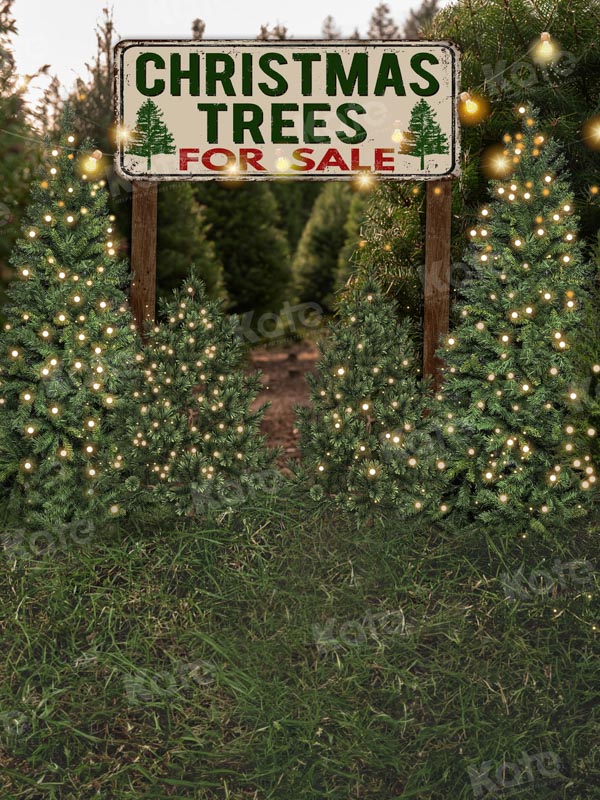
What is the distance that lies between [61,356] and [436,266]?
2.69 m

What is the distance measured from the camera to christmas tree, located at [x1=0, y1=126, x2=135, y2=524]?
19.3 ft

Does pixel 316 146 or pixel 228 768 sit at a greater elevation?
pixel 316 146

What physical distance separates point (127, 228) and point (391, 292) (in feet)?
15.0

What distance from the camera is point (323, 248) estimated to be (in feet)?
64.2

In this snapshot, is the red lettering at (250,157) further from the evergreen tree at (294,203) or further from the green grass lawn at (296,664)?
the evergreen tree at (294,203)

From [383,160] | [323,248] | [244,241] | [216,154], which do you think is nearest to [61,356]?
[216,154]

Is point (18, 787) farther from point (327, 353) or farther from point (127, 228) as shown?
point (127, 228)

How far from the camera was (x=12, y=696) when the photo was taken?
491cm

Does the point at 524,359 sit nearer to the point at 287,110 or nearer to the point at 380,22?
the point at 287,110

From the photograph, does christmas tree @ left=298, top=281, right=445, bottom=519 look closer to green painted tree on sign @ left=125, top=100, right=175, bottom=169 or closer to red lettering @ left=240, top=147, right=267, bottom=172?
red lettering @ left=240, top=147, right=267, bottom=172

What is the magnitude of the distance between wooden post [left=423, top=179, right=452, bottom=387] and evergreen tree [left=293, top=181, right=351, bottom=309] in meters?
12.9

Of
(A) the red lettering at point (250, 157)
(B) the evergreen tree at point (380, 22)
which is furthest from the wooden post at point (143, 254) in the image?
(B) the evergreen tree at point (380, 22)

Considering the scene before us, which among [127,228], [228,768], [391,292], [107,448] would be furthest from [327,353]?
[127,228]

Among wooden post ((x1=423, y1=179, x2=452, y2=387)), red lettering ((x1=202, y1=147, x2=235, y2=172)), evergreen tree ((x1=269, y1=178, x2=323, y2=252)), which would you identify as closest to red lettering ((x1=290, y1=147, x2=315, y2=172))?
red lettering ((x1=202, y1=147, x2=235, y2=172))
